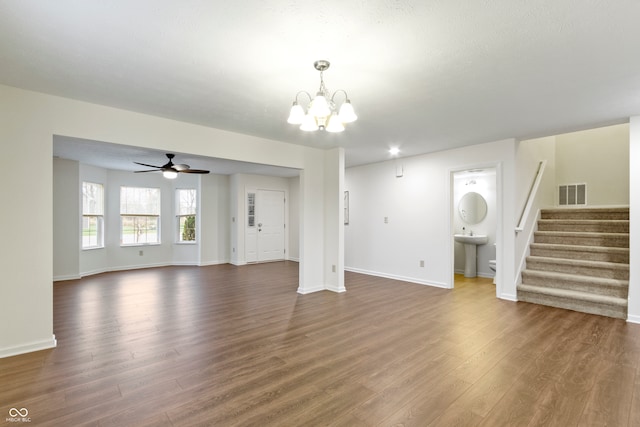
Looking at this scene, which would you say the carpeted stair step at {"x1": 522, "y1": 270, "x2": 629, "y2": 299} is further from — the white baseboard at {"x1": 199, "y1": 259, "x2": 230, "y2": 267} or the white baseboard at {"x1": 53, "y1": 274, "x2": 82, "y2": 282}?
the white baseboard at {"x1": 53, "y1": 274, "x2": 82, "y2": 282}

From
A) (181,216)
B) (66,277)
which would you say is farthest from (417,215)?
(66,277)

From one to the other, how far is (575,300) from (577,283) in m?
0.32

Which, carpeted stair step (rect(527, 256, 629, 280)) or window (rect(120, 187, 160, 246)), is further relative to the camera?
window (rect(120, 187, 160, 246))

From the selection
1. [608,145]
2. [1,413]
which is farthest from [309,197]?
[608,145]

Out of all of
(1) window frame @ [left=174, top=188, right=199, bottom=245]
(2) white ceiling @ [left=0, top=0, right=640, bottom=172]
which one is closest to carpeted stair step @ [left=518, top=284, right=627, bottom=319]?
(2) white ceiling @ [left=0, top=0, right=640, bottom=172]

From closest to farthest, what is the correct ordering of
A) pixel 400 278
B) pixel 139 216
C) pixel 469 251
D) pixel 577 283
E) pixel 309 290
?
pixel 577 283, pixel 309 290, pixel 400 278, pixel 469 251, pixel 139 216

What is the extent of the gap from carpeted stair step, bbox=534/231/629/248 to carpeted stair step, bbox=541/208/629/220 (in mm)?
526

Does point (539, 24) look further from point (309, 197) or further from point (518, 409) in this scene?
point (309, 197)

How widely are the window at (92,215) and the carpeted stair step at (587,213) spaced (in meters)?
9.20

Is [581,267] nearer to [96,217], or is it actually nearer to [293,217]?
[293,217]

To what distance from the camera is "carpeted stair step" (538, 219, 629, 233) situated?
485cm

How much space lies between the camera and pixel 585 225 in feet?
16.9

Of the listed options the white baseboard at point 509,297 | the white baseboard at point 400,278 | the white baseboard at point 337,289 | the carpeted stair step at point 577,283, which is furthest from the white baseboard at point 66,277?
the carpeted stair step at point 577,283

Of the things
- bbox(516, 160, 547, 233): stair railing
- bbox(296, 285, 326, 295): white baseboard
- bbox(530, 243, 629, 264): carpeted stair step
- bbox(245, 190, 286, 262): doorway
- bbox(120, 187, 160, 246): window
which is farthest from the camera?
bbox(245, 190, 286, 262): doorway
